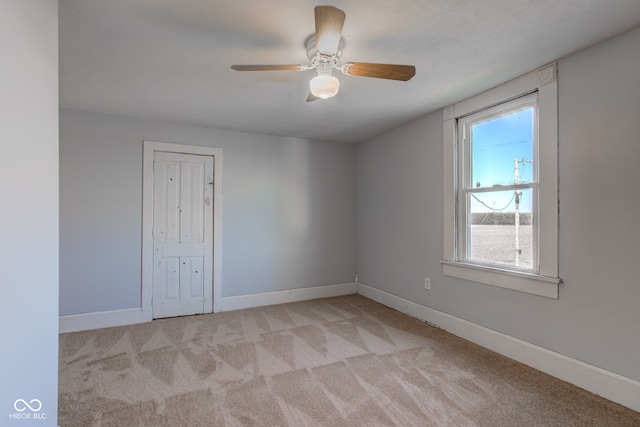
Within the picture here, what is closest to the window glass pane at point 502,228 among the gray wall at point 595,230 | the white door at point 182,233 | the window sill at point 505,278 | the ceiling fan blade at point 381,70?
the window sill at point 505,278

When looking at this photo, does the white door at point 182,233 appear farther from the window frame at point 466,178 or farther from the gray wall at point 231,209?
the window frame at point 466,178

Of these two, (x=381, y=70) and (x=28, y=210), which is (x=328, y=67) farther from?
(x=28, y=210)

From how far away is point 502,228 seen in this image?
268 centimetres

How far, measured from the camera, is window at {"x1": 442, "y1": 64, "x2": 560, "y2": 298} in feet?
7.48

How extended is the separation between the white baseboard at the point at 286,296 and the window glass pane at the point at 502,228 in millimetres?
2122

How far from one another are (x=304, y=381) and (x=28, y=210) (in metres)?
1.90

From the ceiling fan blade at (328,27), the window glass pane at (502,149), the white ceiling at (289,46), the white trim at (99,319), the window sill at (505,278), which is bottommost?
the white trim at (99,319)

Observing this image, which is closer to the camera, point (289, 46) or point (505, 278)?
point (289, 46)

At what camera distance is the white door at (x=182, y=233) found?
3594 mm

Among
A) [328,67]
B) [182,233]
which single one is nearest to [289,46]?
[328,67]

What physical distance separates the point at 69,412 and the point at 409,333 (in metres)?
2.73

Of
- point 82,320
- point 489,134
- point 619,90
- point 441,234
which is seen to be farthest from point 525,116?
point 82,320

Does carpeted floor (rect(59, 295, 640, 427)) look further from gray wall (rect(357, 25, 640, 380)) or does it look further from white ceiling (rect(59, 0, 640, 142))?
white ceiling (rect(59, 0, 640, 142))

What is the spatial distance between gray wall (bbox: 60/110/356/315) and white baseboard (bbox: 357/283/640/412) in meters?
1.70
